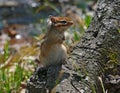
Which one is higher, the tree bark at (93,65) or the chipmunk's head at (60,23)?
the chipmunk's head at (60,23)

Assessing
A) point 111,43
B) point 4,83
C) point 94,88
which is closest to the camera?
point 94,88

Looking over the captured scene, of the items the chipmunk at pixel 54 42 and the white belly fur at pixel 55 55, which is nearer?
the chipmunk at pixel 54 42

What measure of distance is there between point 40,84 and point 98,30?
64 cm

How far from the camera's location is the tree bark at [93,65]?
355 centimetres

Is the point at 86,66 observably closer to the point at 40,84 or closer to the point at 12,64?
the point at 40,84

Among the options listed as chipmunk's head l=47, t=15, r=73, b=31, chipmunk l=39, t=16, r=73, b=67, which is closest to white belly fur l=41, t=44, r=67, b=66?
chipmunk l=39, t=16, r=73, b=67

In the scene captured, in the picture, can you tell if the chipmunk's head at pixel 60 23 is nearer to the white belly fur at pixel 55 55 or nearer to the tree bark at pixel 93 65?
the white belly fur at pixel 55 55

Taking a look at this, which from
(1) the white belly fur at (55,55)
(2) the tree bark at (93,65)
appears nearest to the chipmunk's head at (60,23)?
(1) the white belly fur at (55,55)

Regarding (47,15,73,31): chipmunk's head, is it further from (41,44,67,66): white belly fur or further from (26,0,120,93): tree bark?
(26,0,120,93): tree bark

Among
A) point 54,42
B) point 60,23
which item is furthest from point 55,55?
point 60,23

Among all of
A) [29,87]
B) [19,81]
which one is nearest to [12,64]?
Result: [19,81]

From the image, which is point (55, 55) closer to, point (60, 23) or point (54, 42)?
point (54, 42)

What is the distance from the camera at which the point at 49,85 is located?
139 inches

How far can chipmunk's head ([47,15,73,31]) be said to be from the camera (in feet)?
11.1
